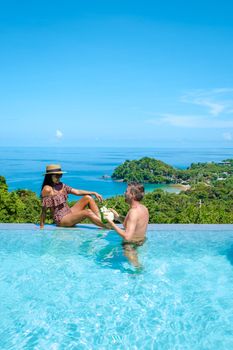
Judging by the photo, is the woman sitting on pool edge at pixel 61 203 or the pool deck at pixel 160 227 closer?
the woman sitting on pool edge at pixel 61 203

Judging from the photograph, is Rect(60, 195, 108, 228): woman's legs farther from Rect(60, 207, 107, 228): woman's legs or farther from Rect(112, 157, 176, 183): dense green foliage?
Rect(112, 157, 176, 183): dense green foliage

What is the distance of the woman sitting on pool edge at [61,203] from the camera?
5.44 meters

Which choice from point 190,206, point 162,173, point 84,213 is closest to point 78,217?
point 84,213

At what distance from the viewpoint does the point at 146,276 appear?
4.10 m

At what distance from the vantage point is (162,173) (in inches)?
3812

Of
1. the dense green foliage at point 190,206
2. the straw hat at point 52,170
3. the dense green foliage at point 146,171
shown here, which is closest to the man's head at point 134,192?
the straw hat at point 52,170

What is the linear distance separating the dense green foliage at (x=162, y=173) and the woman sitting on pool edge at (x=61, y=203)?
8400 cm

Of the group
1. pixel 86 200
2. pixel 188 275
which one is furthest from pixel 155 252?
pixel 86 200

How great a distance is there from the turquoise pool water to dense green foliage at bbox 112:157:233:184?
84312 mm

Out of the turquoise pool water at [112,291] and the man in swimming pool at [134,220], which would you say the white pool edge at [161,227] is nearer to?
the turquoise pool water at [112,291]

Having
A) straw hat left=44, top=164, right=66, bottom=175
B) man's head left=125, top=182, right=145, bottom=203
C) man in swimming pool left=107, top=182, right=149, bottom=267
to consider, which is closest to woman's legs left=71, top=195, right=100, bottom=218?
straw hat left=44, top=164, right=66, bottom=175

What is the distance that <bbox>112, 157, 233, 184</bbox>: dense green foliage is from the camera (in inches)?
3642

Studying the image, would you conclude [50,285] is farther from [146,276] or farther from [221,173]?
[221,173]

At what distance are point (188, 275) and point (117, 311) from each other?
124 centimetres
